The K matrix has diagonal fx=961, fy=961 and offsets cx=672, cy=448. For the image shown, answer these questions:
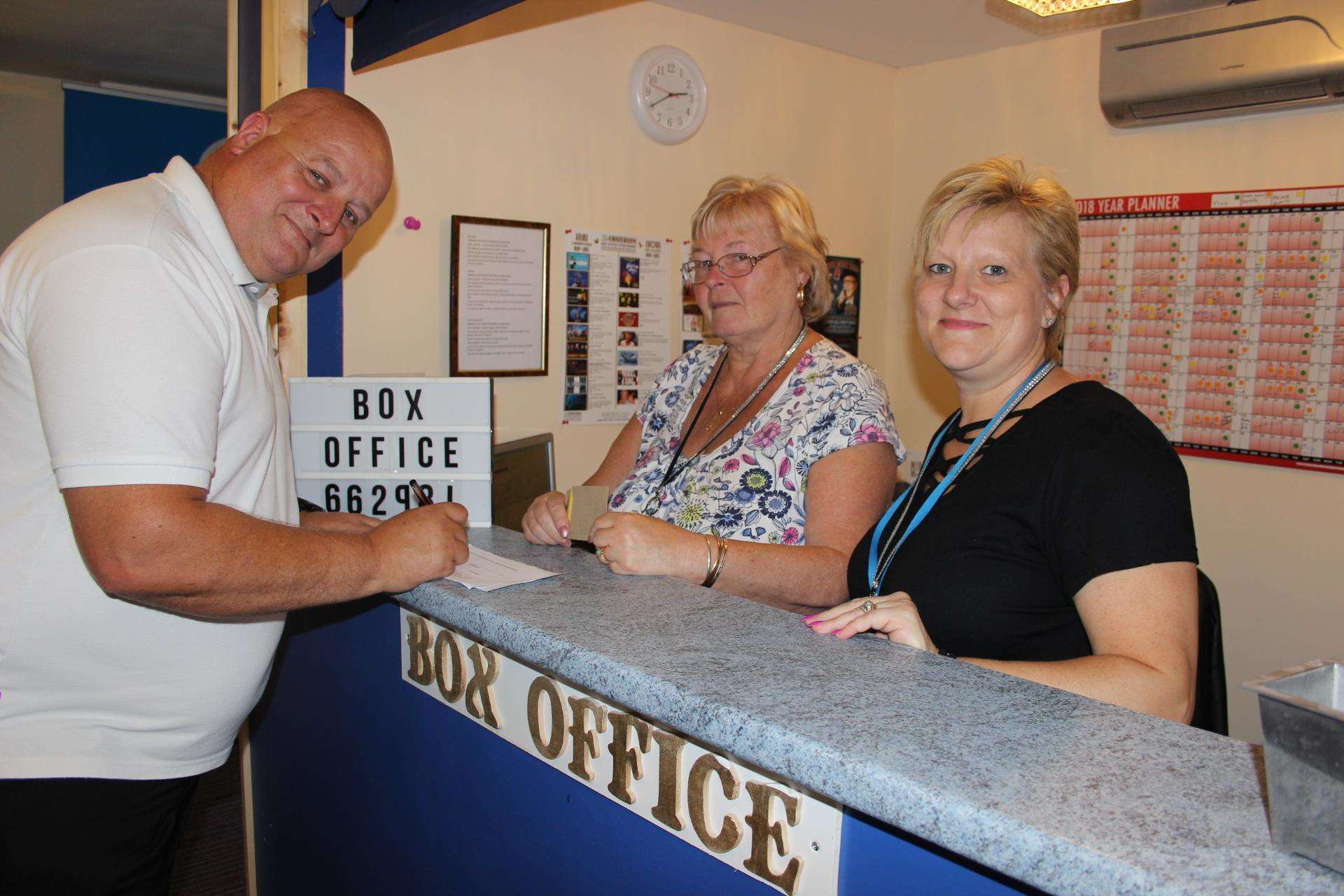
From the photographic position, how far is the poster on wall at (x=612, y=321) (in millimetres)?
3170

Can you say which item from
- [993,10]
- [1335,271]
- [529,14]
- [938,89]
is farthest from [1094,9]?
[529,14]

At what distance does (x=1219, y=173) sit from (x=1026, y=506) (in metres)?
2.57

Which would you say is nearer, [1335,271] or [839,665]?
[839,665]

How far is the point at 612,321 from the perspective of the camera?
3.27m

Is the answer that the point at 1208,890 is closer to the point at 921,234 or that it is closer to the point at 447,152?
the point at 921,234

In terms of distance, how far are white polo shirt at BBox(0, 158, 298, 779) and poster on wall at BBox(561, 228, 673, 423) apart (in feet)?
5.60

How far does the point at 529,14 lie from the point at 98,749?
→ 2415mm

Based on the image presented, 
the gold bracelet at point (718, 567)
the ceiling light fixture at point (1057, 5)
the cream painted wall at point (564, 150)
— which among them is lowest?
the gold bracelet at point (718, 567)

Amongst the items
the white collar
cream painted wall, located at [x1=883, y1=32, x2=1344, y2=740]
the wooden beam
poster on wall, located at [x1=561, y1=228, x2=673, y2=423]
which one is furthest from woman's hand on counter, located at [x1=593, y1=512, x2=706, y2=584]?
cream painted wall, located at [x1=883, y1=32, x2=1344, y2=740]

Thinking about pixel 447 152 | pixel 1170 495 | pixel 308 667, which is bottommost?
pixel 308 667

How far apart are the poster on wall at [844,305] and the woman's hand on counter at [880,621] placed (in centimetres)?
279

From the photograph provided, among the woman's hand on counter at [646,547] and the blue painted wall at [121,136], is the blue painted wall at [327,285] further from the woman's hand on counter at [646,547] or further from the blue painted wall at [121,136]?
the blue painted wall at [121,136]

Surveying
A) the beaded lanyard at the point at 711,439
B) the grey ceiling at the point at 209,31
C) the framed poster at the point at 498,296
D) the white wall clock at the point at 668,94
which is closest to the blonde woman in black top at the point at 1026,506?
the beaded lanyard at the point at 711,439

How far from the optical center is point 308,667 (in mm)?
1949
